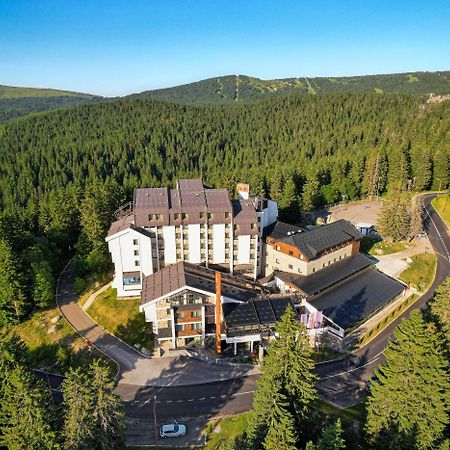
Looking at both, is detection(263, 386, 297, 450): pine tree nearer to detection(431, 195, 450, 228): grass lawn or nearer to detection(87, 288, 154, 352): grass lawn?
detection(87, 288, 154, 352): grass lawn

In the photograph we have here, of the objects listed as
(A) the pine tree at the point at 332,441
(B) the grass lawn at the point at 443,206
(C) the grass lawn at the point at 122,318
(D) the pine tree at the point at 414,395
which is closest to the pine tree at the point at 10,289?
(C) the grass lawn at the point at 122,318

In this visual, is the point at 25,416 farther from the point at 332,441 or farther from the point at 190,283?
the point at 332,441

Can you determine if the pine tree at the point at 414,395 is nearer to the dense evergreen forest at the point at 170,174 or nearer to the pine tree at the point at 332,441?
the pine tree at the point at 332,441

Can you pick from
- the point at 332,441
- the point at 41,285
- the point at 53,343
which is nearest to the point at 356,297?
the point at 332,441

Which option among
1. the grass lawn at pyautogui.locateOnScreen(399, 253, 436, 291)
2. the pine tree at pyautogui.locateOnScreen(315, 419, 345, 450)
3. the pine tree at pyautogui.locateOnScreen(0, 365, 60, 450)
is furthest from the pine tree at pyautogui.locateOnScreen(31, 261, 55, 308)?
the grass lawn at pyautogui.locateOnScreen(399, 253, 436, 291)

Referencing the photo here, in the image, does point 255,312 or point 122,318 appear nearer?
point 255,312

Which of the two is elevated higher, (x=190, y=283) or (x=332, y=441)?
(x=190, y=283)
